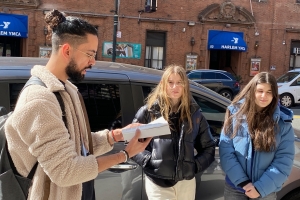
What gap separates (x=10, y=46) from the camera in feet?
65.6

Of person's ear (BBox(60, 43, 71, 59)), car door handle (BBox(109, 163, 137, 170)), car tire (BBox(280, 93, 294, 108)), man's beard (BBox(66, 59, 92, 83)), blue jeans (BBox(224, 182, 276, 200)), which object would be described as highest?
person's ear (BBox(60, 43, 71, 59))

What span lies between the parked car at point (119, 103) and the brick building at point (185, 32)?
1642 centimetres

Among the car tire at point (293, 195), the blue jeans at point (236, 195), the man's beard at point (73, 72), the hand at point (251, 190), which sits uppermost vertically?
the man's beard at point (73, 72)

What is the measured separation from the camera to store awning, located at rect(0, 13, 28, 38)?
1827cm

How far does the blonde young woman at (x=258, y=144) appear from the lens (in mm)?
2955

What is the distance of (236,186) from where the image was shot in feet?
9.93

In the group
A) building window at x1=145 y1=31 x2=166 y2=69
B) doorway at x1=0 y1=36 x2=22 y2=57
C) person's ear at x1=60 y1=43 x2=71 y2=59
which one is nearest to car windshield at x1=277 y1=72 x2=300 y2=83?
building window at x1=145 y1=31 x2=166 y2=69

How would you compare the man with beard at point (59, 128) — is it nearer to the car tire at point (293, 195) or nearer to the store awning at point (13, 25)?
the car tire at point (293, 195)

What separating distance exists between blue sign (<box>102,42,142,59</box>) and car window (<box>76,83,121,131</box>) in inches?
688

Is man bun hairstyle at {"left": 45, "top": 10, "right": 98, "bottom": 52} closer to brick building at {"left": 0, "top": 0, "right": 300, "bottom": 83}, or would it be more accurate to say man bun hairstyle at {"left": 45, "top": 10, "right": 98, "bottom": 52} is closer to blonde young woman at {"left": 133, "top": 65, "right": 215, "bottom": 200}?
blonde young woman at {"left": 133, "top": 65, "right": 215, "bottom": 200}

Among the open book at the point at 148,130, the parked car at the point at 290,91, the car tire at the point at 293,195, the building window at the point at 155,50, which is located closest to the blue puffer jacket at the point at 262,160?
the car tire at the point at 293,195

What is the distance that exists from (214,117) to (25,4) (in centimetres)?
1721

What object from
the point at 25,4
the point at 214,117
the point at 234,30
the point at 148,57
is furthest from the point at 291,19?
the point at 214,117

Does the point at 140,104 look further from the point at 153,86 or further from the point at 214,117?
the point at 214,117
